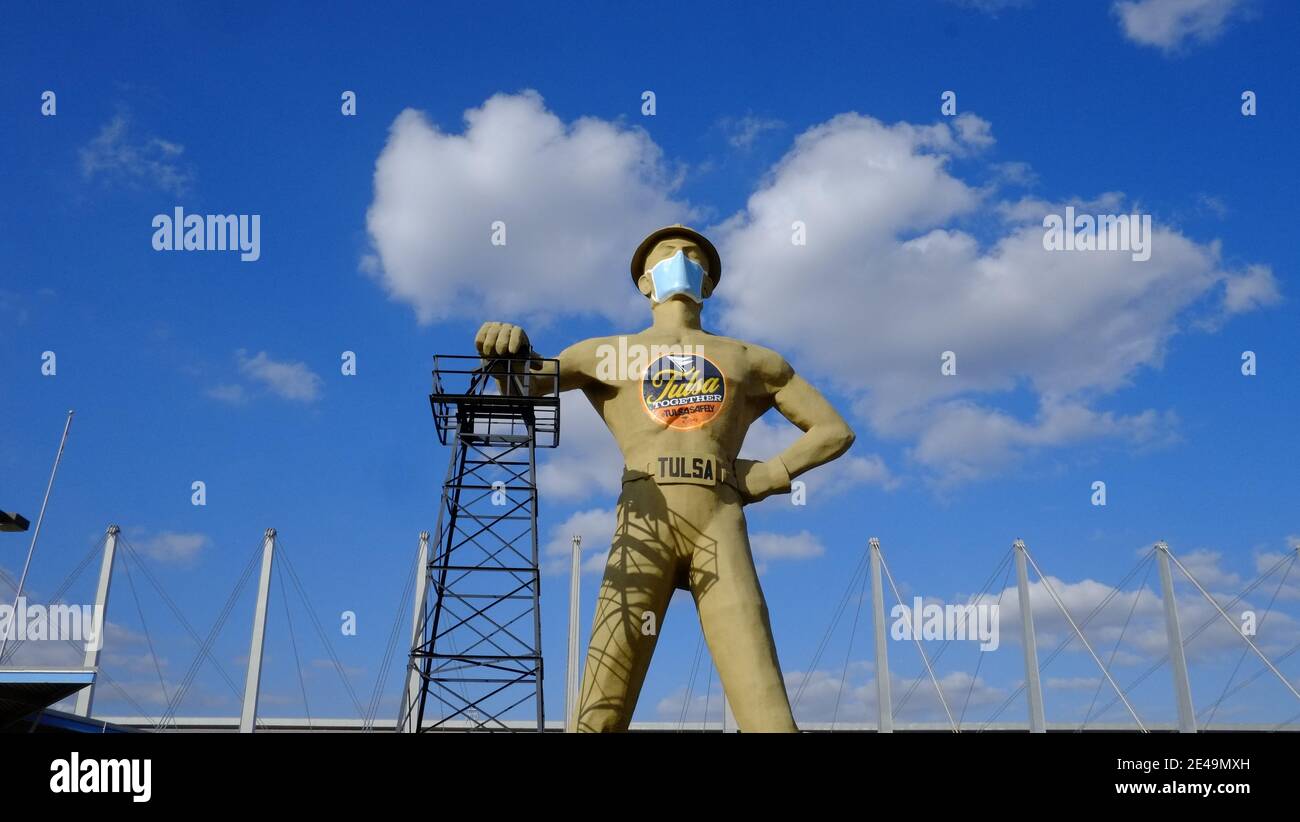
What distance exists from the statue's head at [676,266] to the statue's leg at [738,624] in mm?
2866

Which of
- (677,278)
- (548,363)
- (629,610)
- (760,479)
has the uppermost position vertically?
(677,278)

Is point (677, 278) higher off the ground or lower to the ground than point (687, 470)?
higher

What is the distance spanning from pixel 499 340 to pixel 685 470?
8.30ft

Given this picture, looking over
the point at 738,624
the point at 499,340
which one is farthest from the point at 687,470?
the point at 499,340

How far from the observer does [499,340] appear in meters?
11.2

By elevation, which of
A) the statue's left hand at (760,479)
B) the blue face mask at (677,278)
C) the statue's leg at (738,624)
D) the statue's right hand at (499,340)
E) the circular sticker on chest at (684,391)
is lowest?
the statue's leg at (738,624)

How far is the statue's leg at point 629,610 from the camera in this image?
10.4m

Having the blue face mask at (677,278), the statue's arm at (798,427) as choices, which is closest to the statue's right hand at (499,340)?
the blue face mask at (677,278)

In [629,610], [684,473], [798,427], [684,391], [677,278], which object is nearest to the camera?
[629,610]

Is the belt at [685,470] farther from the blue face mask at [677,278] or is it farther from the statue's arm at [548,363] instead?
the blue face mask at [677,278]

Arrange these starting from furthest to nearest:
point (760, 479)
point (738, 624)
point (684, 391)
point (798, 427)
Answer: point (798, 427) < point (760, 479) < point (684, 391) < point (738, 624)

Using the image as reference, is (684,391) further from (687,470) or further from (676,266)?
(676,266)
